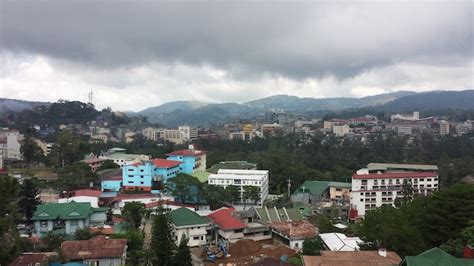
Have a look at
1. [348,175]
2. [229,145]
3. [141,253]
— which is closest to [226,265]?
[141,253]

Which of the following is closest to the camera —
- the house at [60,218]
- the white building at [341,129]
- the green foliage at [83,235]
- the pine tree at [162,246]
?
the pine tree at [162,246]

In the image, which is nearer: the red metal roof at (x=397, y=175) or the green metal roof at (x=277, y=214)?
the green metal roof at (x=277, y=214)

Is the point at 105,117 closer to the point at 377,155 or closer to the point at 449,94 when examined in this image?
the point at 377,155

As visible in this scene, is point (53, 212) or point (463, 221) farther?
point (53, 212)

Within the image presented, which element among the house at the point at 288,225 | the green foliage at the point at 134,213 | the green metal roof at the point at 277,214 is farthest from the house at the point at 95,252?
the green metal roof at the point at 277,214

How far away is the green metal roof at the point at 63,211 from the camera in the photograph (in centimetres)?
2005

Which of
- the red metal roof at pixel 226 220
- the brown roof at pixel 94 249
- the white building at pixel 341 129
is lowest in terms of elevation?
the red metal roof at pixel 226 220

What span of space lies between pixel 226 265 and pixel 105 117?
80.1m

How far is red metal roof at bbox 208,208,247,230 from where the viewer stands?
19.6 m

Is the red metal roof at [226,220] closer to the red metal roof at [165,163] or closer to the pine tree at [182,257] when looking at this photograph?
the pine tree at [182,257]

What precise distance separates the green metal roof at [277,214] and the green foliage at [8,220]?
13227mm

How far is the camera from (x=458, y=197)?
1487cm

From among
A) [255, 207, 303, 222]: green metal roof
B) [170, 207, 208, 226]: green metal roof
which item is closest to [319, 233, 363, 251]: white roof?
[255, 207, 303, 222]: green metal roof

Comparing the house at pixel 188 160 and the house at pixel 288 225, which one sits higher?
the house at pixel 188 160
